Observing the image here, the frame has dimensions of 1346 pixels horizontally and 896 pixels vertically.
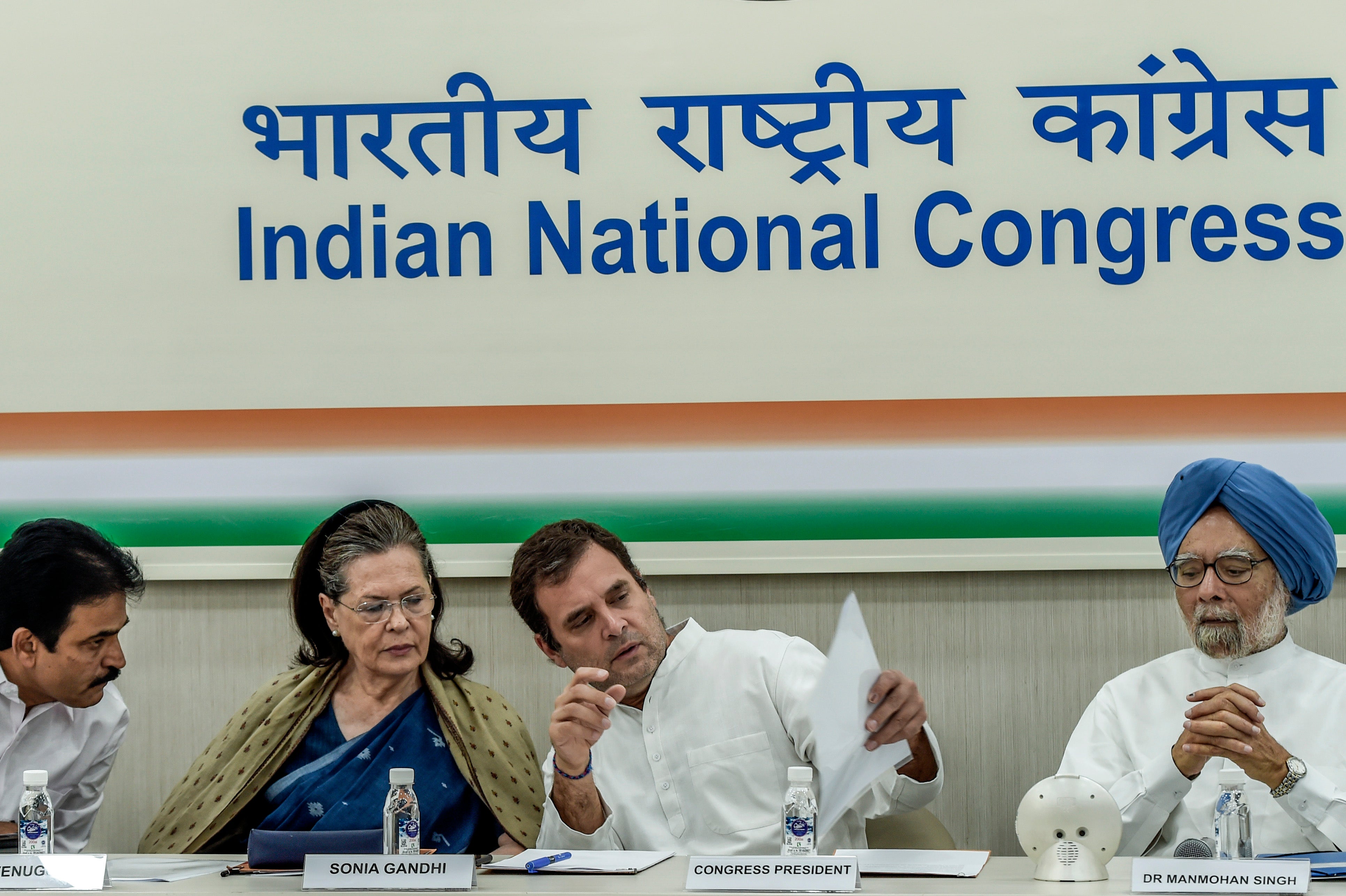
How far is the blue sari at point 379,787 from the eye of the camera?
119 inches

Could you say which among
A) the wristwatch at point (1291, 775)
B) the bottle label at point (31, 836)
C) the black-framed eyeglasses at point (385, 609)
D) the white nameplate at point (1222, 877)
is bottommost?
the white nameplate at point (1222, 877)

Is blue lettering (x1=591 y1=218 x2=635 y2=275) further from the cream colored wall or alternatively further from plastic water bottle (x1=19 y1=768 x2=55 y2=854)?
plastic water bottle (x1=19 y1=768 x2=55 y2=854)

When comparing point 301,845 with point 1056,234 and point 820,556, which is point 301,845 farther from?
point 1056,234

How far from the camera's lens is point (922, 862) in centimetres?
236

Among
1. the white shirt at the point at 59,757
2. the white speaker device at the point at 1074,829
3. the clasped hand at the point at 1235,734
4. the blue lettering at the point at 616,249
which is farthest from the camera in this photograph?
the blue lettering at the point at 616,249

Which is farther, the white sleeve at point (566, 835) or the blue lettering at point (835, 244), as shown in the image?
the blue lettering at point (835, 244)

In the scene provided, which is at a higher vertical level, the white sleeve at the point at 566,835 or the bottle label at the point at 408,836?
the bottle label at the point at 408,836

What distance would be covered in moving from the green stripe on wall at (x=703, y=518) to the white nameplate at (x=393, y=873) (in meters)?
1.21

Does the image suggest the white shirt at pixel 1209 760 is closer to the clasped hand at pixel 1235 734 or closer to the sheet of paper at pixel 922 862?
the clasped hand at pixel 1235 734

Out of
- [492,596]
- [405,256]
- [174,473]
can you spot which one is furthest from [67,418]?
[492,596]

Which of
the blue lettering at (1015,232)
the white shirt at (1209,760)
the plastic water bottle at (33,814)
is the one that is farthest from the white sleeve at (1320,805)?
the plastic water bottle at (33,814)

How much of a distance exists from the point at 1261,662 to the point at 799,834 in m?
1.18

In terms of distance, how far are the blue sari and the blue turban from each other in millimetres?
1663

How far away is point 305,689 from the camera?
3148 mm
